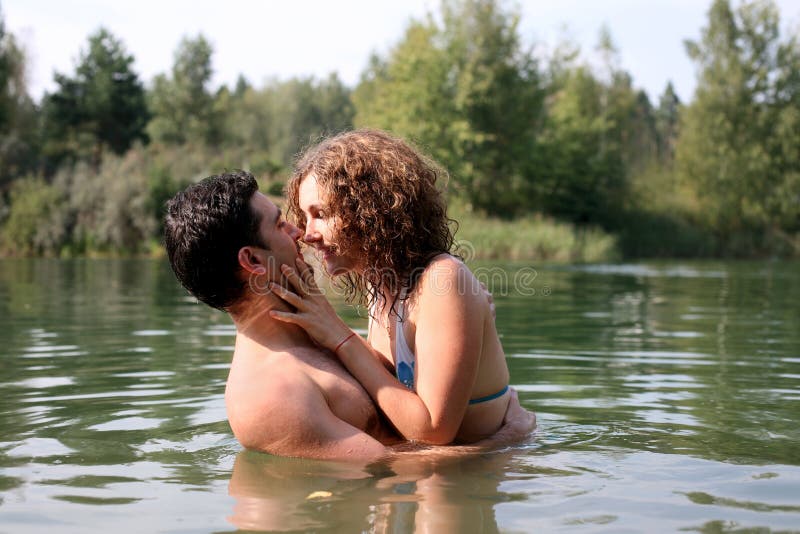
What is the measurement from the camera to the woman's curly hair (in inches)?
142

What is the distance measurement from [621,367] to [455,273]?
4152mm

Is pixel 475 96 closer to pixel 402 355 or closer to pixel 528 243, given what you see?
pixel 528 243

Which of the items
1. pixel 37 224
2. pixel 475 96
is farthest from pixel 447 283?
pixel 475 96

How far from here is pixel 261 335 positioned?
3744 mm

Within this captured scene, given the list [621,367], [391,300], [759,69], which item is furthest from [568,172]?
[391,300]

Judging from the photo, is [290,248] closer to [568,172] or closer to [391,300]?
[391,300]

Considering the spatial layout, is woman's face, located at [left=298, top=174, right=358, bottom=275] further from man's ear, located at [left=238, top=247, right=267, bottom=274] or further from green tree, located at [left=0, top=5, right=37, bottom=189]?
green tree, located at [left=0, top=5, right=37, bottom=189]

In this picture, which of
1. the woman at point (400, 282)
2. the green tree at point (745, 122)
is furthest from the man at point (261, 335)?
the green tree at point (745, 122)

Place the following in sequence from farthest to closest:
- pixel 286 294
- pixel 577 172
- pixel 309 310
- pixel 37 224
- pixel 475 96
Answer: pixel 577 172 → pixel 475 96 → pixel 37 224 → pixel 309 310 → pixel 286 294

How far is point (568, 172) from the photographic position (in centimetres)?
4481

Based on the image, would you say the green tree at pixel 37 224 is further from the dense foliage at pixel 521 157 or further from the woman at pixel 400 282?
the woman at pixel 400 282

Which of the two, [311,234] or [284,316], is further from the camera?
[311,234]

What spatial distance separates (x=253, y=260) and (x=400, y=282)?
602 millimetres

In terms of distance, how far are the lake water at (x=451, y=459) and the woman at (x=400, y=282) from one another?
32 cm
